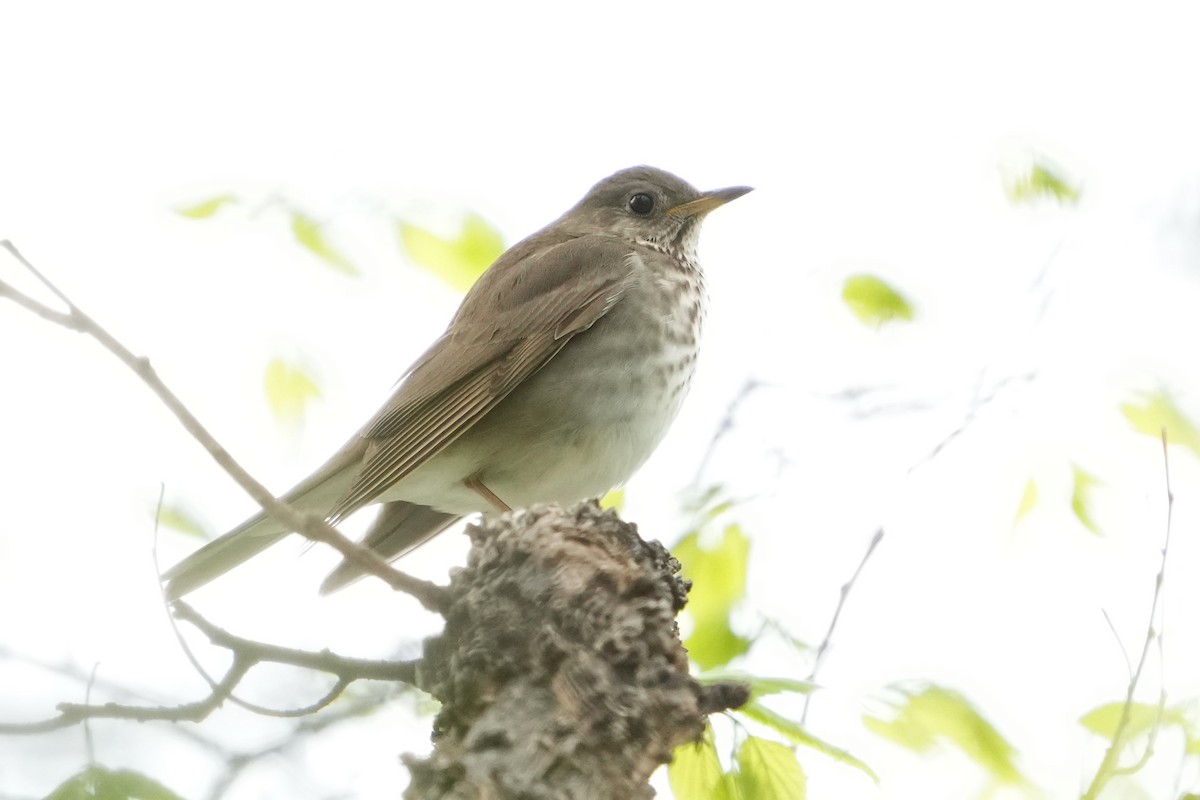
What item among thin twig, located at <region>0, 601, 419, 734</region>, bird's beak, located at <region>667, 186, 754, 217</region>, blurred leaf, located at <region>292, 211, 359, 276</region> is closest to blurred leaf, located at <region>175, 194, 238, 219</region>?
blurred leaf, located at <region>292, 211, 359, 276</region>

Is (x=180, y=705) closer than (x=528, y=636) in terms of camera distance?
No

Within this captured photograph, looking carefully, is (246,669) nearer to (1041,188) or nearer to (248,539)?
(248,539)

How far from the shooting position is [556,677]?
270cm

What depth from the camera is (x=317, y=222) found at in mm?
4727

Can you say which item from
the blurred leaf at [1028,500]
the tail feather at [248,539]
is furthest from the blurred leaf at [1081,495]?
the tail feather at [248,539]

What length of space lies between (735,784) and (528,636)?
2.87ft

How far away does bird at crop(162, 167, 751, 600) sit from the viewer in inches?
192

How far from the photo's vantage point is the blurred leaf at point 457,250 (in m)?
4.64

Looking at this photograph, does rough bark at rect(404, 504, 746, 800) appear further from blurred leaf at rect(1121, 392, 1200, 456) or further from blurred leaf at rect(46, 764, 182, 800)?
blurred leaf at rect(1121, 392, 1200, 456)

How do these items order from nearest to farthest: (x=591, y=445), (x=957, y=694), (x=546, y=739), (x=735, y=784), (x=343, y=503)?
(x=546, y=739)
(x=735, y=784)
(x=957, y=694)
(x=343, y=503)
(x=591, y=445)

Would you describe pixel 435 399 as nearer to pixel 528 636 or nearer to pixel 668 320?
pixel 668 320

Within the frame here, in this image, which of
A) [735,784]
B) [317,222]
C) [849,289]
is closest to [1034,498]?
[849,289]

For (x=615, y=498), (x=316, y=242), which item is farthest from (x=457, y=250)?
(x=615, y=498)

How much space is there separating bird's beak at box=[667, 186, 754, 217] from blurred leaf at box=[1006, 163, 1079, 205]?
172 centimetres
